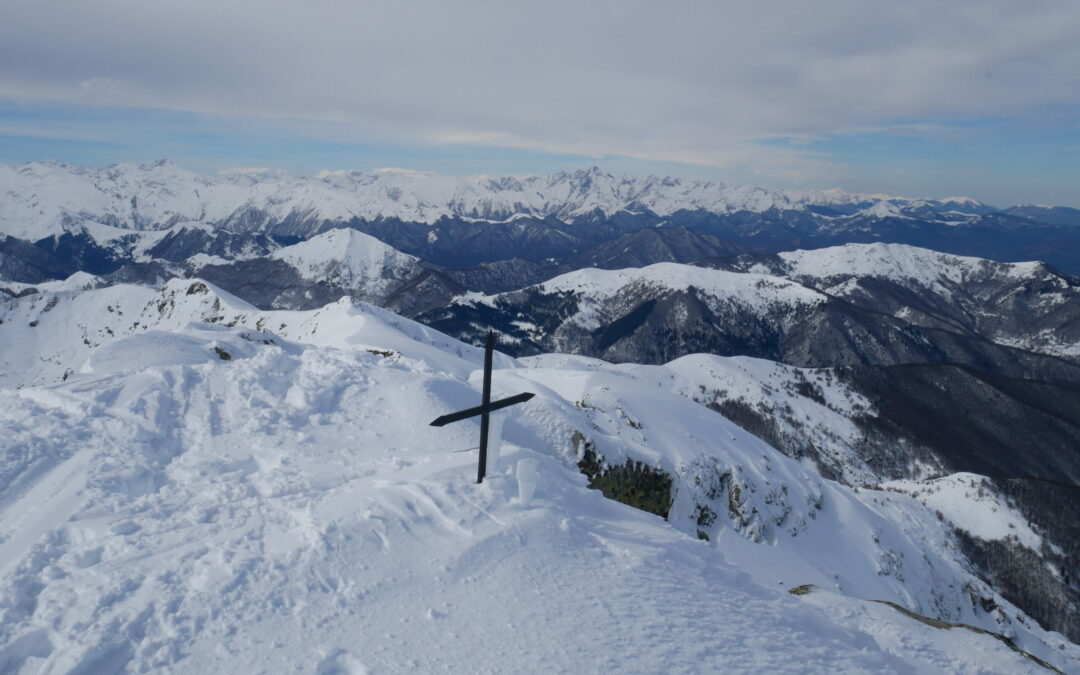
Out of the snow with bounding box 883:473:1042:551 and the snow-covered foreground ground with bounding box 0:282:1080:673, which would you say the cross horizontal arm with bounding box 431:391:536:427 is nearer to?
the snow-covered foreground ground with bounding box 0:282:1080:673

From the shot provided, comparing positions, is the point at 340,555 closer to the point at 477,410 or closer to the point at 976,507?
the point at 477,410

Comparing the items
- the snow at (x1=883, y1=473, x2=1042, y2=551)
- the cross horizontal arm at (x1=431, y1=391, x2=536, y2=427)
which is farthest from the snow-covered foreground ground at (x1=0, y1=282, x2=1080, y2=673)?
the snow at (x1=883, y1=473, x2=1042, y2=551)

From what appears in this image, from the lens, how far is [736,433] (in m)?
68.2

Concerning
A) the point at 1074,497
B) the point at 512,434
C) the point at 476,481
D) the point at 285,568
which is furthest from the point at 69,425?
the point at 1074,497

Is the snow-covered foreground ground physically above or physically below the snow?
above

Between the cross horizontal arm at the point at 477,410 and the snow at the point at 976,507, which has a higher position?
the cross horizontal arm at the point at 477,410

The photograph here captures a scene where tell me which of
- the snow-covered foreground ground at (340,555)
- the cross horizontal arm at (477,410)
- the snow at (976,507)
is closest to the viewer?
the snow-covered foreground ground at (340,555)

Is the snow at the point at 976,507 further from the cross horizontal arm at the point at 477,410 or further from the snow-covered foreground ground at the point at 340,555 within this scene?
the cross horizontal arm at the point at 477,410

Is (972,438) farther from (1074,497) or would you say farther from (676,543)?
(676,543)

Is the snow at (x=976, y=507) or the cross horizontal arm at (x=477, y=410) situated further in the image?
the snow at (x=976, y=507)

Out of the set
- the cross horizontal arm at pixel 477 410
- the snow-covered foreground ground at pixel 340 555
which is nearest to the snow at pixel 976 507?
the snow-covered foreground ground at pixel 340 555

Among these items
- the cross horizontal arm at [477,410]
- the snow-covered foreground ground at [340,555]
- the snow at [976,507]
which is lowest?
the snow at [976,507]

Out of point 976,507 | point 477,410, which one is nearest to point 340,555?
point 477,410

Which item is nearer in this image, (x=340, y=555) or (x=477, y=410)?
(x=340, y=555)
